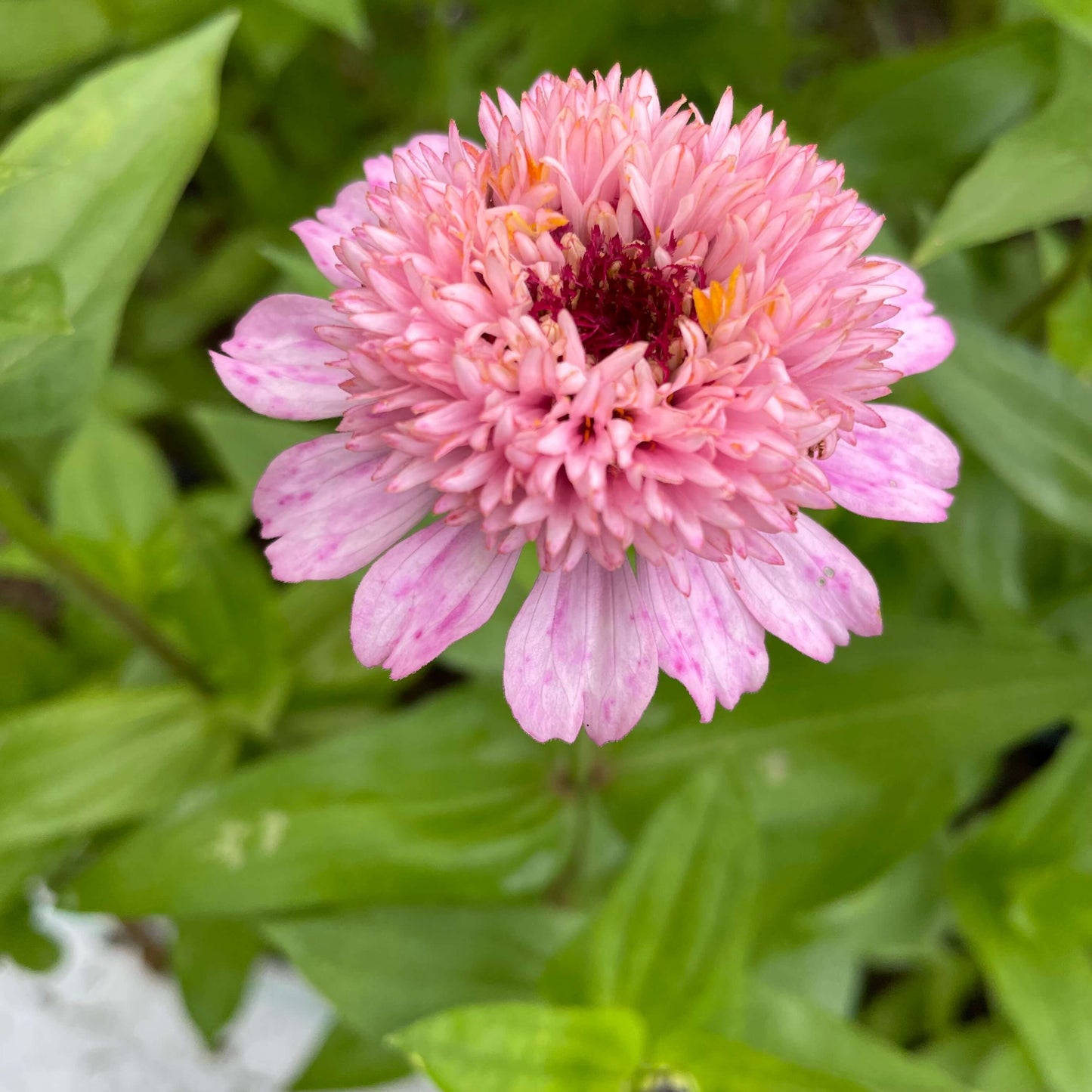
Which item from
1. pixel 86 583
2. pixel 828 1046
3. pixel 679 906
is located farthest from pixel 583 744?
pixel 86 583

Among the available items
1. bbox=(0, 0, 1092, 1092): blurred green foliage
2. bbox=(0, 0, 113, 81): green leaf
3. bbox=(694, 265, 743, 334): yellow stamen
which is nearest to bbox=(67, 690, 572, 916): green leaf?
bbox=(0, 0, 1092, 1092): blurred green foliage

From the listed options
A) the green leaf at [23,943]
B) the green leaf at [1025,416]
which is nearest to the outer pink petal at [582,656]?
the green leaf at [1025,416]

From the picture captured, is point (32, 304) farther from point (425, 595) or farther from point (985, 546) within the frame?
point (985, 546)

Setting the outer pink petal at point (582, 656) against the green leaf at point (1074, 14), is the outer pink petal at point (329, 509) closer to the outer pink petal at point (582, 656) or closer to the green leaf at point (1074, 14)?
the outer pink petal at point (582, 656)

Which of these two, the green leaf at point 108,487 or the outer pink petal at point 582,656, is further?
the green leaf at point 108,487

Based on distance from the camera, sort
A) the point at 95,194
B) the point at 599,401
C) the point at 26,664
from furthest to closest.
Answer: the point at 26,664 < the point at 95,194 < the point at 599,401

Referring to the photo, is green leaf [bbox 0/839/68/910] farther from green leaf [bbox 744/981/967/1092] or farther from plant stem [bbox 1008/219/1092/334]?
plant stem [bbox 1008/219/1092/334]
